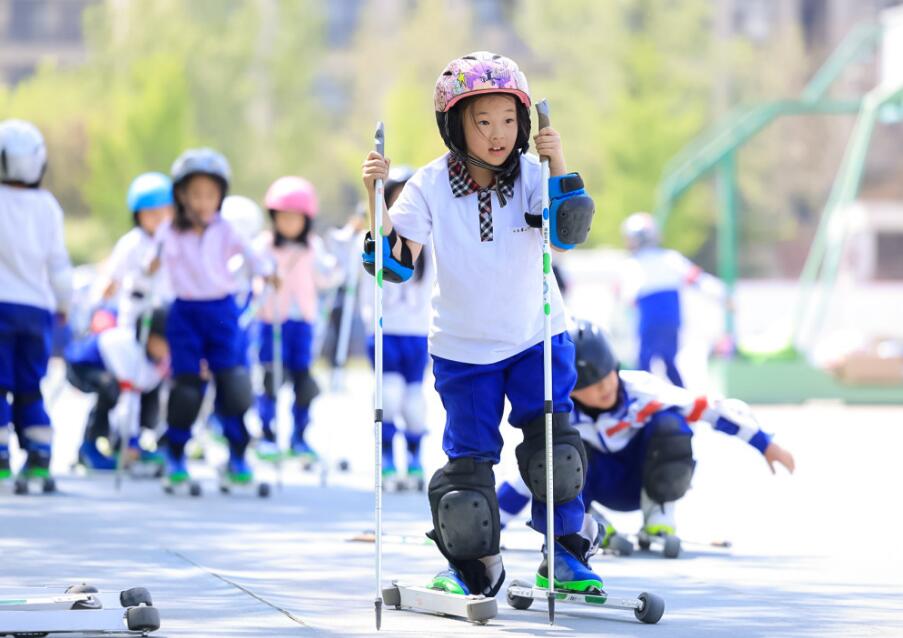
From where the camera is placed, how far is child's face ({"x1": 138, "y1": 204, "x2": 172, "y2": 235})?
40.8 feet

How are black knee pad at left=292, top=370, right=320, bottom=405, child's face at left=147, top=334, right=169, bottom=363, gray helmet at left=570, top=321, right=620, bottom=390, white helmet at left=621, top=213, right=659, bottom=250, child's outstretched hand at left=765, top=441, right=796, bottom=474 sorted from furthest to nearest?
white helmet at left=621, top=213, right=659, bottom=250 < black knee pad at left=292, top=370, right=320, bottom=405 < child's face at left=147, top=334, right=169, bottom=363 < gray helmet at left=570, top=321, right=620, bottom=390 < child's outstretched hand at left=765, top=441, right=796, bottom=474

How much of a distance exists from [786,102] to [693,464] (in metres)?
17.6

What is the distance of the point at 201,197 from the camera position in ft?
35.2

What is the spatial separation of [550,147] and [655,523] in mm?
2559

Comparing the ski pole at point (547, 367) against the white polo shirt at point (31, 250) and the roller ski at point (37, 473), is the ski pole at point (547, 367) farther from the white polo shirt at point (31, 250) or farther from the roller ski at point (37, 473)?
the roller ski at point (37, 473)

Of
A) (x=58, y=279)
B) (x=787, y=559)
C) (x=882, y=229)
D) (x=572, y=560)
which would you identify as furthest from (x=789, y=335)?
(x=882, y=229)

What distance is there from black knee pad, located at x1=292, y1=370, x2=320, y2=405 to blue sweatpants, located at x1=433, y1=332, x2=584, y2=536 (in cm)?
696

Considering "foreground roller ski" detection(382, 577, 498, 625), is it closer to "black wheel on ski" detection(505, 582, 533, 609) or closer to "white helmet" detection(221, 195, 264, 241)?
"black wheel on ski" detection(505, 582, 533, 609)

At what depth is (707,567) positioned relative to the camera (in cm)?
733

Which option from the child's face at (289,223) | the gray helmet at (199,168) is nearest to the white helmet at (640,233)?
the child's face at (289,223)

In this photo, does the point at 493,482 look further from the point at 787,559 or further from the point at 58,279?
the point at 58,279

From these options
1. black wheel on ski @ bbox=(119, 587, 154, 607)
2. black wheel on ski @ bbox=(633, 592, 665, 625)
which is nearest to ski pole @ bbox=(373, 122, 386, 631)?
black wheel on ski @ bbox=(119, 587, 154, 607)

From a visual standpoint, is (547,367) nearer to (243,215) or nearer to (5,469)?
(5,469)

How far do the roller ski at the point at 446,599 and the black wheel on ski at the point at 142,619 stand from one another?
3.44 ft
